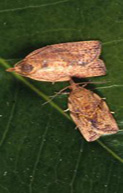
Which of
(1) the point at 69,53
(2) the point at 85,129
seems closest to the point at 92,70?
(1) the point at 69,53

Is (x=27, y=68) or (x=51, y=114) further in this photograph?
(x=27, y=68)

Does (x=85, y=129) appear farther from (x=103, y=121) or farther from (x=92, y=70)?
(x=92, y=70)

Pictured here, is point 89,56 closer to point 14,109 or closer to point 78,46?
point 78,46

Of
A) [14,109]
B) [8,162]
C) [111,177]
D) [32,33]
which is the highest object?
[32,33]

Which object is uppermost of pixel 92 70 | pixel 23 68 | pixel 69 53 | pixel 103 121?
pixel 23 68

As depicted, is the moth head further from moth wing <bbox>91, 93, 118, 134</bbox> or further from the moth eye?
moth wing <bbox>91, 93, 118, 134</bbox>

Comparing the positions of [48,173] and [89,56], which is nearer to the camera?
[48,173]

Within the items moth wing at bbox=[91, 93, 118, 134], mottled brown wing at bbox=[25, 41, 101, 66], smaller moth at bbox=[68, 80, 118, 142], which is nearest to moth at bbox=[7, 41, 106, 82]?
mottled brown wing at bbox=[25, 41, 101, 66]

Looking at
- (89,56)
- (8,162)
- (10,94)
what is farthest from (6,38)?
(8,162)
